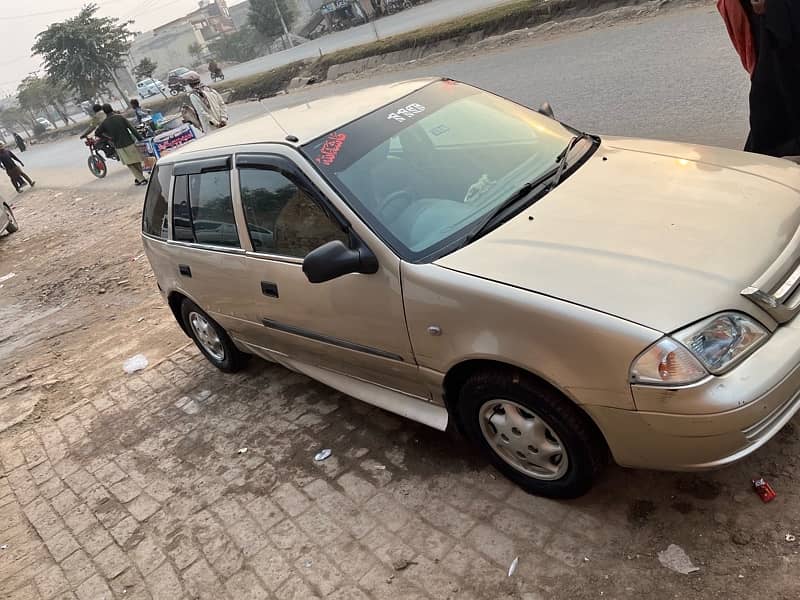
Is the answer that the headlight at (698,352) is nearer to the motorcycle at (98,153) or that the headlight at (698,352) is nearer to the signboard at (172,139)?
the signboard at (172,139)

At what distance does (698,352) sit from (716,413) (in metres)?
0.21

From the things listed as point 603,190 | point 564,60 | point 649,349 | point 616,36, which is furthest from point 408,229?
point 616,36

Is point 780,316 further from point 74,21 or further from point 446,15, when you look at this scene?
point 74,21

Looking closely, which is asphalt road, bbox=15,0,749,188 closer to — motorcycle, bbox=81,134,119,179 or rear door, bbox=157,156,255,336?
rear door, bbox=157,156,255,336

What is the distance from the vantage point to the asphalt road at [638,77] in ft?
22.4

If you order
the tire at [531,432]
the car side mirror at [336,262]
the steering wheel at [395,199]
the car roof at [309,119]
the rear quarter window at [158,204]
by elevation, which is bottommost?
the tire at [531,432]

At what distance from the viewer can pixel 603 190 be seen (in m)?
2.97

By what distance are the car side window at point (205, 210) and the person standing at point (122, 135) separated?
427 inches

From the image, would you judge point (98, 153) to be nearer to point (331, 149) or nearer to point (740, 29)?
point (331, 149)

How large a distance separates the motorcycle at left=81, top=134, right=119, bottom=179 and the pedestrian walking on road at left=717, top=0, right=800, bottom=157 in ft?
49.8

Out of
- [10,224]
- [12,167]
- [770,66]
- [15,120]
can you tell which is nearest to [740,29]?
[770,66]

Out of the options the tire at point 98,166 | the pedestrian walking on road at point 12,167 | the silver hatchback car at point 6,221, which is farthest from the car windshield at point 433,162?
the pedestrian walking on road at point 12,167

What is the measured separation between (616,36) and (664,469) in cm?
1116

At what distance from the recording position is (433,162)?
329cm
